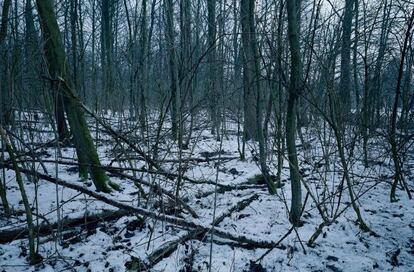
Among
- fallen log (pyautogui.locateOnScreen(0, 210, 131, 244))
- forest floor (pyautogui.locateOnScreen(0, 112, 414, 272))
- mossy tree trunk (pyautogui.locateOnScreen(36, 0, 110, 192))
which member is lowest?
forest floor (pyautogui.locateOnScreen(0, 112, 414, 272))

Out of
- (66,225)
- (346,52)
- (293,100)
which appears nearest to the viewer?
(293,100)

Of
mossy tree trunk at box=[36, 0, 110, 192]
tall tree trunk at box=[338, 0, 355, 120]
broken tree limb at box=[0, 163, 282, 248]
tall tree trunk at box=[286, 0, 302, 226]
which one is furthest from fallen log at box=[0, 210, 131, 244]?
tall tree trunk at box=[338, 0, 355, 120]

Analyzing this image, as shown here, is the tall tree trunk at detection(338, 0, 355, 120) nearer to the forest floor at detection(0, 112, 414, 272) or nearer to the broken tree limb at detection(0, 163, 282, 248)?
the forest floor at detection(0, 112, 414, 272)

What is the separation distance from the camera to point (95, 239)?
2795 millimetres

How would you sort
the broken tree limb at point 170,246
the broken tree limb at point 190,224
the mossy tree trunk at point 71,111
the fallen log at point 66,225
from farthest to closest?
1. the mossy tree trunk at point 71,111
2. the broken tree limb at point 190,224
3. the fallen log at point 66,225
4. the broken tree limb at point 170,246

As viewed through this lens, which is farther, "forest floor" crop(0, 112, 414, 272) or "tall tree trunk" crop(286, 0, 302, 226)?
"tall tree trunk" crop(286, 0, 302, 226)

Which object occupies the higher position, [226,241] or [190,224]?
[190,224]

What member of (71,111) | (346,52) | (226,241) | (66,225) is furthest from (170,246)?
(346,52)

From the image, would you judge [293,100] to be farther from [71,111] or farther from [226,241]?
[71,111]

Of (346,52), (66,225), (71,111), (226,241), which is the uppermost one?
(346,52)

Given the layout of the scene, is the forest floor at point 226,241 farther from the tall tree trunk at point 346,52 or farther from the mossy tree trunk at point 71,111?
the tall tree trunk at point 346,52

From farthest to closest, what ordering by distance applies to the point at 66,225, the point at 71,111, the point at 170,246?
1. the point at 71,111
2. the point at 66,225
3. the point at 170,246

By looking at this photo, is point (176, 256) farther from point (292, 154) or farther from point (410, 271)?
point (410, 271)

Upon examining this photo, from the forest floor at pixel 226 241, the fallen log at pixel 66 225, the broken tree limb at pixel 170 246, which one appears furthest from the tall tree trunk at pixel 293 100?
the fallen log at pixel 66 225
